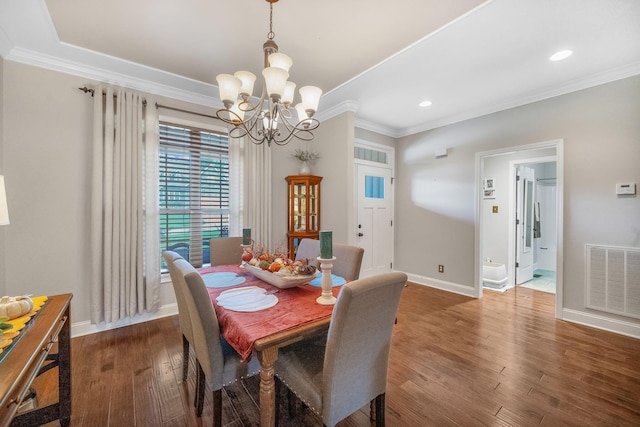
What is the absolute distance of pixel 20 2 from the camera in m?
1.79

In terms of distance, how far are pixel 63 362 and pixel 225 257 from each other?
1.38 meters

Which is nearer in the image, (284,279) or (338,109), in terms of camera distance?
(284,279)

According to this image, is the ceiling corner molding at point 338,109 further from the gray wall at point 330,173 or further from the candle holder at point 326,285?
the candle holder at point 326,285

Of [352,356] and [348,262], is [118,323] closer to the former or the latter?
[348,262]

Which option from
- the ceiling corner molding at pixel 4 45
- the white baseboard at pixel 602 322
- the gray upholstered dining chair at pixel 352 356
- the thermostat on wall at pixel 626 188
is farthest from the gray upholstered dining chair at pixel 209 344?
the thermostat on wall at pixel 626 188

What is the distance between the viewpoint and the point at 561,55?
2383mm

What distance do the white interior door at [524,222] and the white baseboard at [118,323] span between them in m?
5.26

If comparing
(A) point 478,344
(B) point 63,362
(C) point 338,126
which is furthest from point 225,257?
(A) point 478,344

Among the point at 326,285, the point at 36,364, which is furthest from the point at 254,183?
the point at 36,364

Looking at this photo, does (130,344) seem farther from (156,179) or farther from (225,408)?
(156,179)

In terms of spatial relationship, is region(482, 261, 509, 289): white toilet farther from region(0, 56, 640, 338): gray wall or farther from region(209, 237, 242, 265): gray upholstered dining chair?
region(209, 237, 242, 265): gray upholstered dining chair

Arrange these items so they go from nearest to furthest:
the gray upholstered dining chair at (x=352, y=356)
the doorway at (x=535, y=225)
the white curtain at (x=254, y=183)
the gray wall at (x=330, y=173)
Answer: the gray upholstered dining chair at (x=352, y=356) → the white curtain at (x=254, y=183) → the gray wall at (x=330, y=173) → the doorway at (x=535, y=225)

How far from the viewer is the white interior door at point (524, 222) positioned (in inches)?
171

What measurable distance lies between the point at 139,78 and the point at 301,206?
2377 mm
